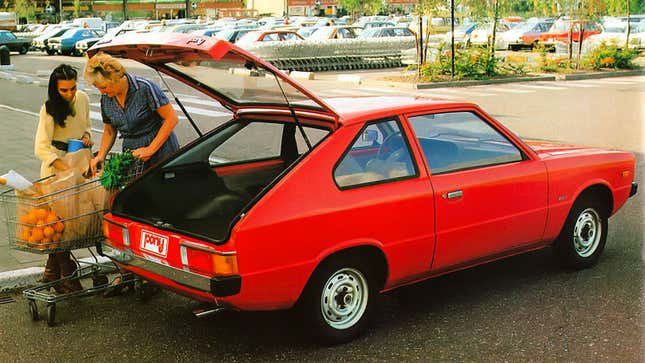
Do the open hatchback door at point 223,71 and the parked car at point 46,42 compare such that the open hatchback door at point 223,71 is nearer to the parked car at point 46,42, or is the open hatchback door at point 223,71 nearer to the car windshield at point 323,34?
the car windshield at point 323,34

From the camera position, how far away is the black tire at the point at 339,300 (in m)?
4.67

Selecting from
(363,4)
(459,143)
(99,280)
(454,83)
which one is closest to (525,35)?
(454,83)

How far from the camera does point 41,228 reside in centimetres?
521

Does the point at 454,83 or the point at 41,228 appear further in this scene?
the point at 454,83

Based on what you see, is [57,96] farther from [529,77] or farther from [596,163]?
[529,77]

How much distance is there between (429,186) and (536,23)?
40.7m

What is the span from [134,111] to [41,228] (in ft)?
3.51

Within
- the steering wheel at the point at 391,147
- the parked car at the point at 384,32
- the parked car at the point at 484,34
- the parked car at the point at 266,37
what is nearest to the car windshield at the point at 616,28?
the parked car at the point at 484,34

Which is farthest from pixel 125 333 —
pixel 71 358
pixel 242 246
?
pixel 242 246

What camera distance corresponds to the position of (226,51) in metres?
4.46

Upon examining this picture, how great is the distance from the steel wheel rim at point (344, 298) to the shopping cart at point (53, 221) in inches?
65.7

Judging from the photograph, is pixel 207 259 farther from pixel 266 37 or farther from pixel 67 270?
pixel 266 37

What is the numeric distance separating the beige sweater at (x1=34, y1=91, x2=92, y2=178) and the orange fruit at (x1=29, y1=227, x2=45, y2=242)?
602 mm

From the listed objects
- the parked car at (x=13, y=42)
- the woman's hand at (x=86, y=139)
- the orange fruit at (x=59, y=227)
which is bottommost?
the orange fruit at (x=59, y=227)
